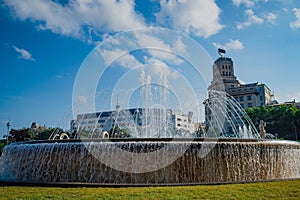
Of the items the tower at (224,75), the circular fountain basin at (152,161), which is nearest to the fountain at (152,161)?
the circular fountain basin at (152,161)

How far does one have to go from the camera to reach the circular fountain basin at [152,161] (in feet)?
36.5

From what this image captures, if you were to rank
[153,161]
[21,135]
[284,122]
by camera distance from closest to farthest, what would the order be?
1. [153,161]
2. [284,122]
3. [21,135]

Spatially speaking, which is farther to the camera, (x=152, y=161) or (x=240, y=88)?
(x=240, y=88)

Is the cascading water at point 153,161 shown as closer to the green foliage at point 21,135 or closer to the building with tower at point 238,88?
the green foliage at point 21,135

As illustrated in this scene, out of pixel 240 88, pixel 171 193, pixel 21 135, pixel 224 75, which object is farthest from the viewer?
pixel 224 75

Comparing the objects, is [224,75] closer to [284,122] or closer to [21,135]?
[284,122]

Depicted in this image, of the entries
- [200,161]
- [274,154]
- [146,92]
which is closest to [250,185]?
[200,161]

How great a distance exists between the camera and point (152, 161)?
1116 cm

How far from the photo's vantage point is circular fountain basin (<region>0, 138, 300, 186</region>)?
11125mm

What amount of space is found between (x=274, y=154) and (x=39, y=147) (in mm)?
9993

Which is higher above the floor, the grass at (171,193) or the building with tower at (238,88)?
the building with tower at (238,88)

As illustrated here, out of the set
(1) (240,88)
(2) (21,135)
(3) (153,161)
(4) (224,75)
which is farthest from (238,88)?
(3) (153,161)

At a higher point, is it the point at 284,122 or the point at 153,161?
the point at 284,122

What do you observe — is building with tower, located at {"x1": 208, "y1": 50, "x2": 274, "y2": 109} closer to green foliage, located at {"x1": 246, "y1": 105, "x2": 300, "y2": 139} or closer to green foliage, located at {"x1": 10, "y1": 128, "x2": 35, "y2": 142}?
green foliage, located at {"x1": 246, "y1": 105, "x2": 300, "y2": 139}
